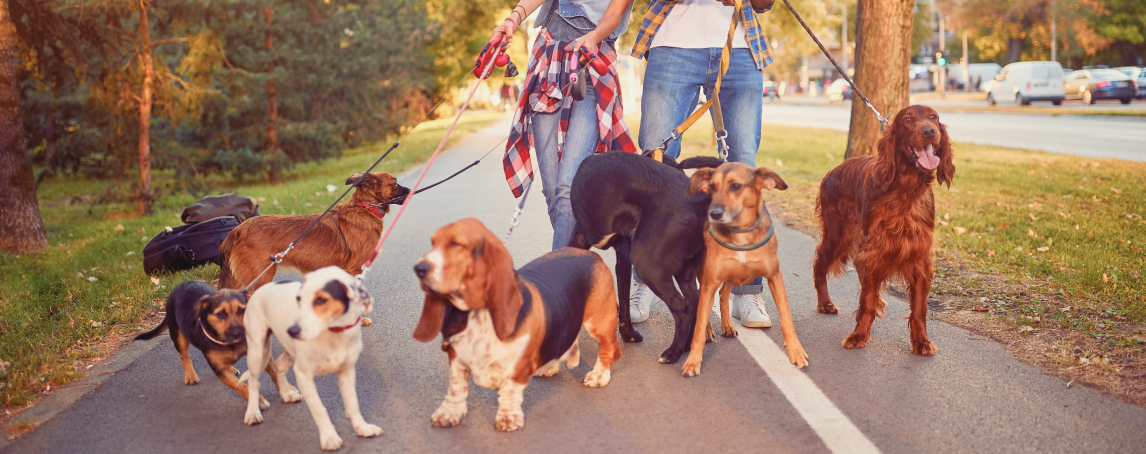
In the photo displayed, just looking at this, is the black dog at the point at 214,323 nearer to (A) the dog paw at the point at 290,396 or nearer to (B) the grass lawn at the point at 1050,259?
(A) the dog paw at the point at 290,396

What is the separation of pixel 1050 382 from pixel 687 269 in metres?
1.87

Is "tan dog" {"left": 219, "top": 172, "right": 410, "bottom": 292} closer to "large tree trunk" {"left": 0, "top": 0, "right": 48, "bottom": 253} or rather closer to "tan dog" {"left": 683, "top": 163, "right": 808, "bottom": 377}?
"tan dog" {"left": 683, "top": 163, "right": 808, "bottom": 377}

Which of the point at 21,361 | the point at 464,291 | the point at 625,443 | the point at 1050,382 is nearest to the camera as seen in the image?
the point at 464,291

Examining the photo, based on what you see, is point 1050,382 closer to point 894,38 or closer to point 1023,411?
point 1023,411

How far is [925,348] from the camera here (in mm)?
4367

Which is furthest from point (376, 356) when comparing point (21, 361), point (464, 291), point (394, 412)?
point (21, 361)

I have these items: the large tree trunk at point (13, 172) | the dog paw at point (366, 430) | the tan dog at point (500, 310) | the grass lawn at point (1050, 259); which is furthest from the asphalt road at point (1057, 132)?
the large tree trunk at point (13, 172)

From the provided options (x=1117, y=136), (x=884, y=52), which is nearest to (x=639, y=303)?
(x=884, y=52)

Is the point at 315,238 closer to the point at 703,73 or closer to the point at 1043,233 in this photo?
the point at 703,73

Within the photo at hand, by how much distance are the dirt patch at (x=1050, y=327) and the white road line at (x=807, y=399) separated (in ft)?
4.21

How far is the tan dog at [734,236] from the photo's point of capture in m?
3.98

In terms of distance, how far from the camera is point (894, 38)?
1024cm

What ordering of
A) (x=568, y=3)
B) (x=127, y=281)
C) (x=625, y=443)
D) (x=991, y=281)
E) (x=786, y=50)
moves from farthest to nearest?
(x=786, y=50) → (x=127, y=281) → (x=991, y=281) → (x=568, y=3) → (x=625, y=443)

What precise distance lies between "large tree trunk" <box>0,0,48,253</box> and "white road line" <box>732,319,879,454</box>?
8.91 m
